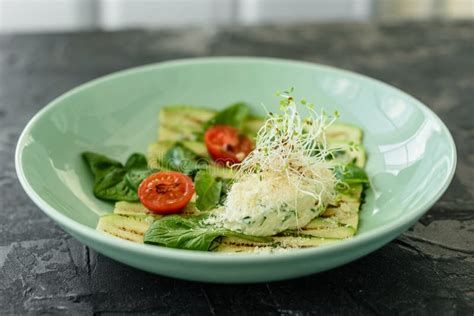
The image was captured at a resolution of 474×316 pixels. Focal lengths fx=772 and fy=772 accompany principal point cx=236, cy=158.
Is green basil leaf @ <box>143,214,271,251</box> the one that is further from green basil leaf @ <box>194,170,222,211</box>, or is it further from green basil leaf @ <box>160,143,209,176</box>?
green basil leaf @ <box>160,143,209,176</box>

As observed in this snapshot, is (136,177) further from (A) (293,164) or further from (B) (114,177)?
(A) (293,164)

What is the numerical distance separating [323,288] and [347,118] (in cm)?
85

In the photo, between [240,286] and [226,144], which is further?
[226,144]

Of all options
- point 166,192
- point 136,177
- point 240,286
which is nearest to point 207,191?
point 166,192

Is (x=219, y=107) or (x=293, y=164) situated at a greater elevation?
(x=293, y=164)

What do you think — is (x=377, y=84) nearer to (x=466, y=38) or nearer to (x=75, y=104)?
(x=75, y=104)

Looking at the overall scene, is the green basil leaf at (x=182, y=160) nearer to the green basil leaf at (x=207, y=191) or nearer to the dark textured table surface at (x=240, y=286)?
the green basil leaf at (x=207, y=191)

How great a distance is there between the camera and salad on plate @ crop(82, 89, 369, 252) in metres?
1.89

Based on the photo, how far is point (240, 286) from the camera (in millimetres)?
1823

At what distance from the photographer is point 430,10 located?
18.7 ft

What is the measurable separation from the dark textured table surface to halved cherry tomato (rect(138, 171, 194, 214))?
21cm

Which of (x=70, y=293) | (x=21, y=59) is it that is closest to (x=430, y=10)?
(x=21, y=59)

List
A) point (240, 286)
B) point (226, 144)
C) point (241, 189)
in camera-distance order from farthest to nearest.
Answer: point (226, 144)
point (241, 189)
point (240, 286)

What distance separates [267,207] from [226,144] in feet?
1.91
